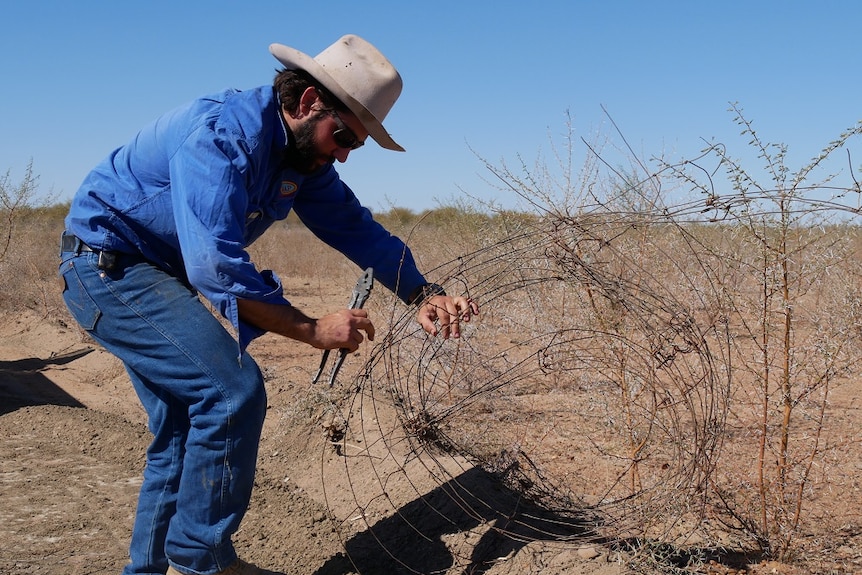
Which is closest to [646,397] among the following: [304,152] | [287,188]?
[287,188]

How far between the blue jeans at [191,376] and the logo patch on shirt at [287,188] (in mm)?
471

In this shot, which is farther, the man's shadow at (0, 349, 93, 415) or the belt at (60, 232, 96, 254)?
the man's shadow at (0, 349, 93, 415)

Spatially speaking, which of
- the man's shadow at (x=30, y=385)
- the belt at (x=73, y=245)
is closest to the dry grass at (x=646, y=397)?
the belt at (x=73, y=245)

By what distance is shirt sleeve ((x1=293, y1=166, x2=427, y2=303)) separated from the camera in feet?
11.5

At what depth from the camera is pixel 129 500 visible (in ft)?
15.0

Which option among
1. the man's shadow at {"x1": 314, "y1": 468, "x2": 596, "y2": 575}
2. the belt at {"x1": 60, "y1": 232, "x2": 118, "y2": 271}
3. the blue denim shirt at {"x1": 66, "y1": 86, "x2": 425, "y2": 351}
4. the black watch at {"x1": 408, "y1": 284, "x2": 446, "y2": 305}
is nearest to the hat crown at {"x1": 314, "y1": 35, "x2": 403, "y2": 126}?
the blue denim shirt at {"x1": 66, "y1": 86, "x2": 425, "y2": 351}

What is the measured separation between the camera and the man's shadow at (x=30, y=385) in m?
6.73

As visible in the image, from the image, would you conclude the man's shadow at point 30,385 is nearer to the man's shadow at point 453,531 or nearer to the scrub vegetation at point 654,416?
the scrub vegetation at point 654,416

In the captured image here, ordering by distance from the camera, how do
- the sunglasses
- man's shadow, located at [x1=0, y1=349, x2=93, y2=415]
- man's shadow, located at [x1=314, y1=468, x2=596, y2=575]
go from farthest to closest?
man's shadow, located at [x1=0, y1=349, x2=93, y2=415] < man's shadow, located at [x1=314, y1=468, x2=596, y2=575] < the sunglasses

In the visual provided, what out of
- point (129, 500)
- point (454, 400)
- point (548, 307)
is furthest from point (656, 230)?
point (129, 500)

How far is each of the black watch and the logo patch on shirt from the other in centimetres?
67

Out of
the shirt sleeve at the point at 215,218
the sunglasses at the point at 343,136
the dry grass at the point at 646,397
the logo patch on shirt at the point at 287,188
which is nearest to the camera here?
the shirt sleeve at the point at 215,218

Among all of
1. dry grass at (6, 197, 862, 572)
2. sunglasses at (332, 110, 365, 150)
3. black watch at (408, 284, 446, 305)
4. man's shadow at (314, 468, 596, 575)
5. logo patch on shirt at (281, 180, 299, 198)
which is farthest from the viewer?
man's shadow at (314, 468, 596, 575)

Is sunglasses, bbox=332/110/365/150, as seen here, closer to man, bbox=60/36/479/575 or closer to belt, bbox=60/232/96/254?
man, bbox=60/36/479/575
